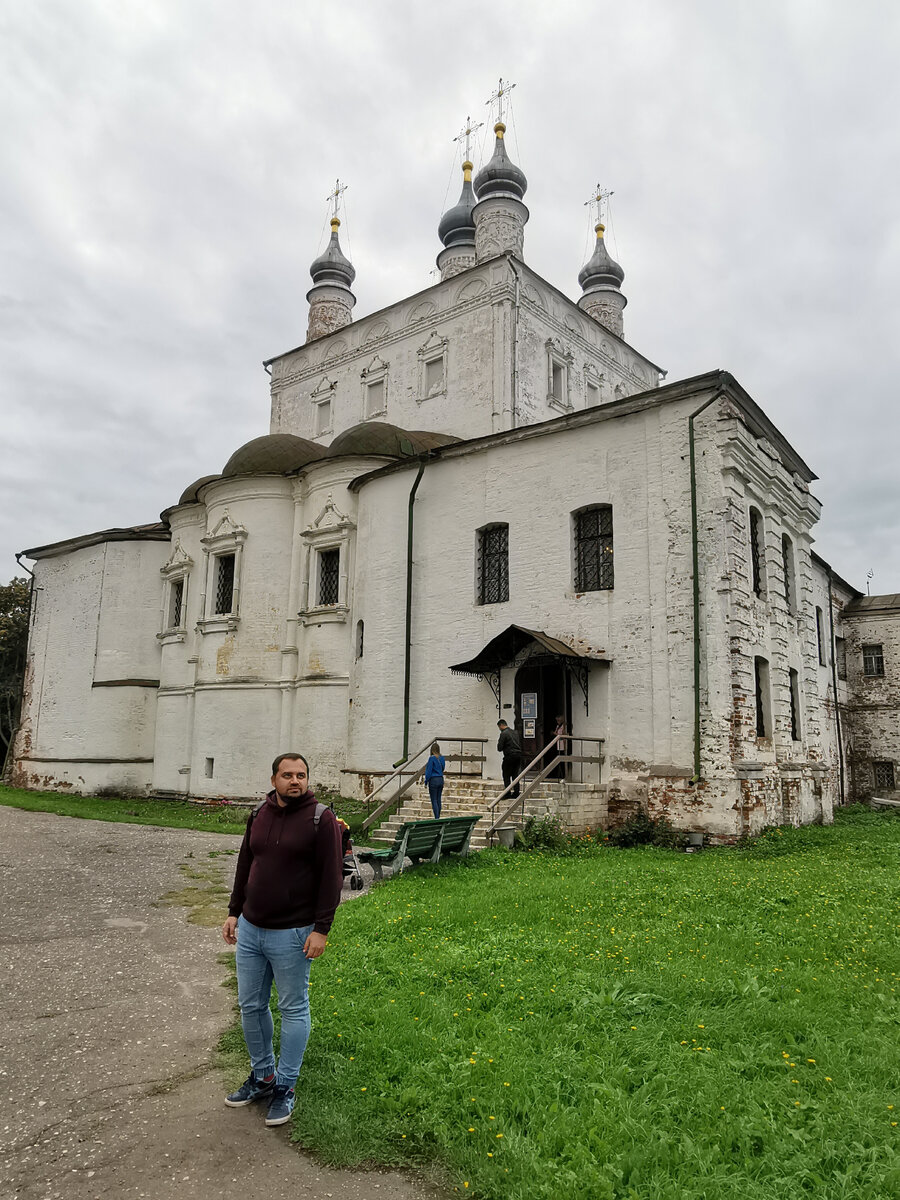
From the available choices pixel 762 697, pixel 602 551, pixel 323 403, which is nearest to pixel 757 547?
pixel 762 697

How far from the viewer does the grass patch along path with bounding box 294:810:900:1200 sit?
349 centimetres

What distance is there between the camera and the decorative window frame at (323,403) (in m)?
28.2

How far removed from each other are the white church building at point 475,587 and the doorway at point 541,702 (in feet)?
0.19

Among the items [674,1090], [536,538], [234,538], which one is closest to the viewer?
[674,1090]

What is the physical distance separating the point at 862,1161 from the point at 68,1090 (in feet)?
12.4

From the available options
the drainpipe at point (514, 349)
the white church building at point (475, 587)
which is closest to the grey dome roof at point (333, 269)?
the white church building at point (475, 587)

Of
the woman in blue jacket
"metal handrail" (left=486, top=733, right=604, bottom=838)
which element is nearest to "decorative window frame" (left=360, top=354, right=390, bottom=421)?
"metal handrail" (left=486, top=733, right=604, bottom=838)

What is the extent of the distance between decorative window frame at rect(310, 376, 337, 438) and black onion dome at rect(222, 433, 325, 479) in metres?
4.80

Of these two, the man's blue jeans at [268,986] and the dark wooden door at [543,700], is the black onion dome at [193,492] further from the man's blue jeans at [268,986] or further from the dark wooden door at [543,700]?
the man's blue jeans at [268,986]

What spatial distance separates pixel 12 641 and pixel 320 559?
2131 cm

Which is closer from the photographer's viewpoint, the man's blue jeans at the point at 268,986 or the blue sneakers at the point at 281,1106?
the blue sneakers at the point at 281,1106

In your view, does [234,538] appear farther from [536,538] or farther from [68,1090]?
[68,1090]

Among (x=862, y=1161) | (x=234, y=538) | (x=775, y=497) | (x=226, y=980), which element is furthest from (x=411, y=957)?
(x=234, y=538)

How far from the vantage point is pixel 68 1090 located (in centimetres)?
424
